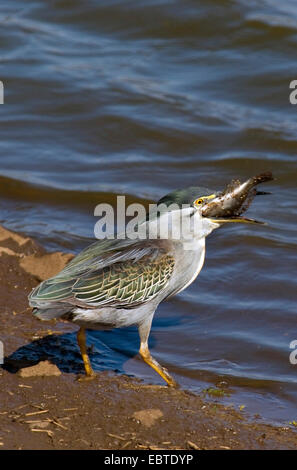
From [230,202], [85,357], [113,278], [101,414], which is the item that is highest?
[230,202]

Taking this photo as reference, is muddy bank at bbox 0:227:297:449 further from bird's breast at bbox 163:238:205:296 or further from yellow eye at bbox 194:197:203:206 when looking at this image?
yellow eye at bbox 194:197:203:206

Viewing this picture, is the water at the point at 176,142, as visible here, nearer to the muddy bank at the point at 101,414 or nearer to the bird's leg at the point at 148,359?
the bird's leg at the point at 148,359

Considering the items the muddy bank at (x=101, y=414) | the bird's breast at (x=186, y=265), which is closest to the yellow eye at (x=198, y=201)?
the bird's breast at (x=186, y=265)

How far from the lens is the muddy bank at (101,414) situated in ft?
16.4

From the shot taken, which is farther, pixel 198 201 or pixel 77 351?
pixel 77 351

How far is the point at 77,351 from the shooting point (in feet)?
22.1

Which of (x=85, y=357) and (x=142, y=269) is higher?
(x=142, y=269)

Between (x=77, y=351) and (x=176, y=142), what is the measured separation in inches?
214

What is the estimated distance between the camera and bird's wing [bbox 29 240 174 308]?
229 inches

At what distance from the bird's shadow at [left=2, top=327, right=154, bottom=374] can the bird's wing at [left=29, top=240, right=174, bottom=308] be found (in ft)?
2.41

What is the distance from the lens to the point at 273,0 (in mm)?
14977

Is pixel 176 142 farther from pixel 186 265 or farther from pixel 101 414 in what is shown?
pixel 101 414

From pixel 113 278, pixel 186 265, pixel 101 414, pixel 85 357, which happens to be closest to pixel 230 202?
pixel 186 265

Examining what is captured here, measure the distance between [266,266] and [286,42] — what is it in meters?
6.42
